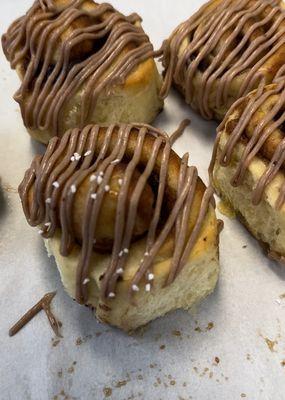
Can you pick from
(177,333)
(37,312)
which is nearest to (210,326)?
(177,333)

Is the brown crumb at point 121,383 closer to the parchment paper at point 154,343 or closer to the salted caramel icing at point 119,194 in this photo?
the parchment paper at point 154,343

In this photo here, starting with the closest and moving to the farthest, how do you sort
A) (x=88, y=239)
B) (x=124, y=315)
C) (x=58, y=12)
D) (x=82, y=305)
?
(x=88, y=239)
(x=124, y=315)
(x=82, y=305)
(x=58, y=12)

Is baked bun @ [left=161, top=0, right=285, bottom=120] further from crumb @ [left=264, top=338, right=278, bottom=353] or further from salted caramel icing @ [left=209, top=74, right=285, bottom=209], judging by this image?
crumb @ [left=264, top=338, right=278, bottom=353]

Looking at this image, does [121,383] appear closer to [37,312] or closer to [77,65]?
[37,312]

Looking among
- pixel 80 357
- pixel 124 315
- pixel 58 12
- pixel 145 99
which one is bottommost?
pixel 80 357

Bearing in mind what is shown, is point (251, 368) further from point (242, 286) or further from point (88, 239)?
point (88, 239)

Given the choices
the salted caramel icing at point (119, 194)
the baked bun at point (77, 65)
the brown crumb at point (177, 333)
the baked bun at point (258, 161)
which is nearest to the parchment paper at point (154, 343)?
the brown crumb at point (177, 333)

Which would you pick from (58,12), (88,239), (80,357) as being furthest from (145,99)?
(80,357)
